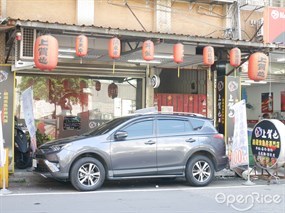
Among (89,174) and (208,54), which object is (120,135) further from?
(208,54)

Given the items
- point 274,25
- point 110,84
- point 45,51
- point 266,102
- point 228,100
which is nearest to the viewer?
point 45,51

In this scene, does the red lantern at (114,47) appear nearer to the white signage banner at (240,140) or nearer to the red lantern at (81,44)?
the red lantern at (81,44)

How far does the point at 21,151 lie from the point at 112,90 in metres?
4.46

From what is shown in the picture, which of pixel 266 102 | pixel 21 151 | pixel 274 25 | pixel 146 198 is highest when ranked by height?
pixel 274 25

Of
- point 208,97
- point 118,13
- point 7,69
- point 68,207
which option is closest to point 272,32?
point 208,97

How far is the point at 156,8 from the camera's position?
14.6m

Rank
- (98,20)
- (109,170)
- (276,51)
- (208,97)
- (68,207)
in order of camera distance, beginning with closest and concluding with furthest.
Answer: (68,207), (109,170), (98,20), (276,51), (208,97)

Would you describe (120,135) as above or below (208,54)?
below

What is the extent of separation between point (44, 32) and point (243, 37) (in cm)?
732

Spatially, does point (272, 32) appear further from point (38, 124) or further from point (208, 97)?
point (38, 124)

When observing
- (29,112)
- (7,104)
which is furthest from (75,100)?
(7,104)

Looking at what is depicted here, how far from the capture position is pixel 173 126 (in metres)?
11.0

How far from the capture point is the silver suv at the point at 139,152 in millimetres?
9945

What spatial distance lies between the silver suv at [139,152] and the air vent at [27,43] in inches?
99.3
